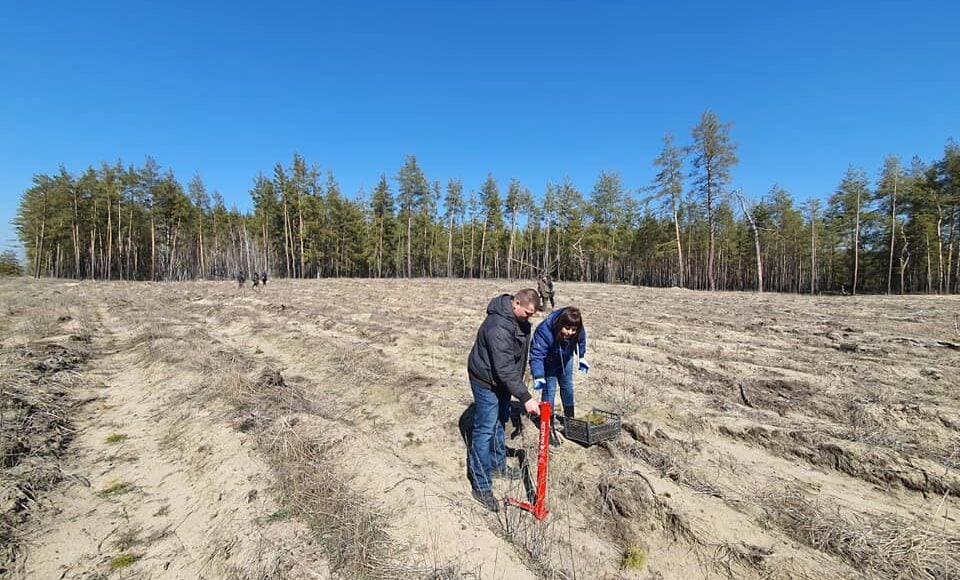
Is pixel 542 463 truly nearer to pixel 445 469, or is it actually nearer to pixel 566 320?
pixel 445 469

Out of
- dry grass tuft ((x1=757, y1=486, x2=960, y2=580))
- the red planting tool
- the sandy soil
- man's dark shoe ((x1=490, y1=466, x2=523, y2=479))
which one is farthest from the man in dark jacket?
dry grass tuft ((x1=757, y1=486, x2=960, y2=580))

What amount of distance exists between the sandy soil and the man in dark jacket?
0.29m

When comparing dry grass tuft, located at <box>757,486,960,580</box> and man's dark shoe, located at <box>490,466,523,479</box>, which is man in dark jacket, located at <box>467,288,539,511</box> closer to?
man's dark shoe, located at <box>490,466,523,479</box>

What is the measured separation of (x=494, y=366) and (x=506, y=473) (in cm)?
147

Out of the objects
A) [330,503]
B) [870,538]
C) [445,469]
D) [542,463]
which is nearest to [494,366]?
[542,463]

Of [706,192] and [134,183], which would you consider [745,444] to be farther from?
[134,183]

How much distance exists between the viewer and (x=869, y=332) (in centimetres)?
985

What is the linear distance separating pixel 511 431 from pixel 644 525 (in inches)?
78.3

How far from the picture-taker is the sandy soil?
2.90 metres

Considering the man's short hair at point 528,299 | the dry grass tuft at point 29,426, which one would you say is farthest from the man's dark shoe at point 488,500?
the dry grass tuft at point 29,426

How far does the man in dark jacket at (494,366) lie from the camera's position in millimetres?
3465

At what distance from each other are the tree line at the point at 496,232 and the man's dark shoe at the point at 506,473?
96.0 feet

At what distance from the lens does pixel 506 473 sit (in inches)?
166

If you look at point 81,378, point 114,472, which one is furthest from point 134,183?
point 114,472
